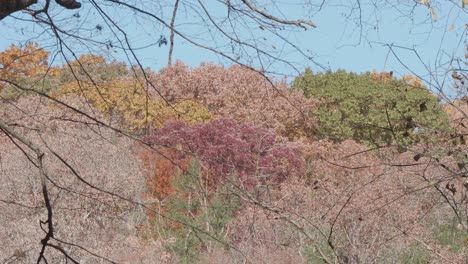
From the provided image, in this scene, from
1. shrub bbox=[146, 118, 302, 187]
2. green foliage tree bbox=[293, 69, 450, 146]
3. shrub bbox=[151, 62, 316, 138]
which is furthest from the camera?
green foliage tree bbox=[293, 69, 450, 146]

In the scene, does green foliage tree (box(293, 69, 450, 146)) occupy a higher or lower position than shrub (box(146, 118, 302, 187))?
higher

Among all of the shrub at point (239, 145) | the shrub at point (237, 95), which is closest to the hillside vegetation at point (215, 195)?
the shrub at point (239, 145)

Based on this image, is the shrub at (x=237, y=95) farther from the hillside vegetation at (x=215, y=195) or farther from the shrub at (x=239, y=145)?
the shrub at (x=239, y=145)

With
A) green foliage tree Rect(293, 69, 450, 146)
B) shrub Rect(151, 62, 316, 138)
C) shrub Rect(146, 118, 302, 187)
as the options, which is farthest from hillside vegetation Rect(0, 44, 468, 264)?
green foliage tree Rect(293, 69, 450, 146)

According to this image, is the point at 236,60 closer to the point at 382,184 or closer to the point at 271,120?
the point at 382,184

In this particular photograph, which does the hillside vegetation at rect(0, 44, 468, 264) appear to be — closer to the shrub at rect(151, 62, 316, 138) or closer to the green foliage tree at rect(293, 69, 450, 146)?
the shrub at rect(151, 62, 316, 138)

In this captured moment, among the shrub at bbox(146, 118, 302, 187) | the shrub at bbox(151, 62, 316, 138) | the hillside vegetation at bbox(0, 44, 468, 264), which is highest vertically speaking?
the shrub at bbox(151, 62, 316, 138)

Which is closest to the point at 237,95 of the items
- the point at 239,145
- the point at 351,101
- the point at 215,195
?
the point at 351,101

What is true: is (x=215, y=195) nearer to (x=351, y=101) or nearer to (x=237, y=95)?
(x=237, y=95)

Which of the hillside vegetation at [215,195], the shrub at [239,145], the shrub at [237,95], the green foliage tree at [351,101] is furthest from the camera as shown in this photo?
the green foliage tree at [351,101]

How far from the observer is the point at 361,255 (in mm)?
12977

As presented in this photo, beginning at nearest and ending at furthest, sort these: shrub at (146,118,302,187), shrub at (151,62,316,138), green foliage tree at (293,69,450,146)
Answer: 1. shrub at (146,118,302,187)
2. shrub at (151,62,316,138)
3. green foliage tree at (293,69,450,146)

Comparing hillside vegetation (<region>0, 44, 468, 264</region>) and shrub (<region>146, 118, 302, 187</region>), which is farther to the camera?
shrub (<region>146, 118, 302, 187</region>)

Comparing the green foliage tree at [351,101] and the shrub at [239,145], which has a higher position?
the green foliage tree at [351,101]
